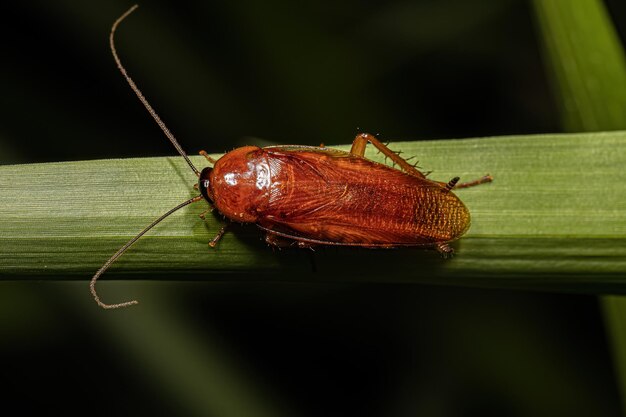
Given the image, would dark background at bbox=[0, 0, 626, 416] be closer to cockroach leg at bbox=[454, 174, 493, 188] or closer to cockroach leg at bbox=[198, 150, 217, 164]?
cockroach leg at bbox=[198, 150, 217, 164]

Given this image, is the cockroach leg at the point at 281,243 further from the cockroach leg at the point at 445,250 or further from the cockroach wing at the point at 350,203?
the cockroach leg at the point at 445,250

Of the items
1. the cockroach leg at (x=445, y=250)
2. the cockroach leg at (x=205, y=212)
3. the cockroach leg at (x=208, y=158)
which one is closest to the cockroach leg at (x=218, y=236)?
the cockroach leg at (x=205, y=212)

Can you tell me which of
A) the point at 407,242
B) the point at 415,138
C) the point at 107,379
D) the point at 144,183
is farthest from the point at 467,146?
the point at 107,379

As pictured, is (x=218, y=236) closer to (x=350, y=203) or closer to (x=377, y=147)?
(x=350, y=203)

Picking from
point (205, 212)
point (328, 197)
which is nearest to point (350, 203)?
point (328, 197)

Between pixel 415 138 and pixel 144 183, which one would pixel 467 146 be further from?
pixel 144 183
